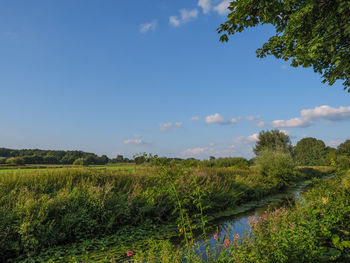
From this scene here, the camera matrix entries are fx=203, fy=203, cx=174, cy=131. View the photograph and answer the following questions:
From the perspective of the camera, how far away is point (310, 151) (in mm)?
60500

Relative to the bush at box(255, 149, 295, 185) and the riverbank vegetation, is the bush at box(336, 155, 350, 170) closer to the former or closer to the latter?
the riverbank vegetation

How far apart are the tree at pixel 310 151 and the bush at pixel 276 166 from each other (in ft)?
134

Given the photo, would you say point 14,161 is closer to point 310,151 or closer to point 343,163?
point 343,163

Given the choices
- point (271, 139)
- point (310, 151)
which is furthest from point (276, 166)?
point (310, 151)

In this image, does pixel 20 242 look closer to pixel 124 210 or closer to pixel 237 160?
pixel 124 210

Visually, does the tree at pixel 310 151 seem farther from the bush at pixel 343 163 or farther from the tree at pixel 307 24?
the tree at pixel 307 24

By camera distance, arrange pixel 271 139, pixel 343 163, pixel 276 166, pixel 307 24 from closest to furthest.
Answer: pixel 307 24 < pixel 343 163 < pixel 276 166 < pixel 271 139

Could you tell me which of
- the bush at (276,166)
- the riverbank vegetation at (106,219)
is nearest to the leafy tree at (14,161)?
the riverbank vegetation at (106,219)

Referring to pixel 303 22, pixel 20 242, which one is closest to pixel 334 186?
pixel 303 22

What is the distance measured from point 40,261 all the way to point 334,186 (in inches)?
323

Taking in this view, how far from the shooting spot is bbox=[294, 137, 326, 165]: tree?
5513 cm

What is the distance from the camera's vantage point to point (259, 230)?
3811 millimetres

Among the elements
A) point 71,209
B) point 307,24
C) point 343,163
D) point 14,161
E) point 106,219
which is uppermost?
point 307,24

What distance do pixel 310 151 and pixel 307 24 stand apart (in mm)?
66256
